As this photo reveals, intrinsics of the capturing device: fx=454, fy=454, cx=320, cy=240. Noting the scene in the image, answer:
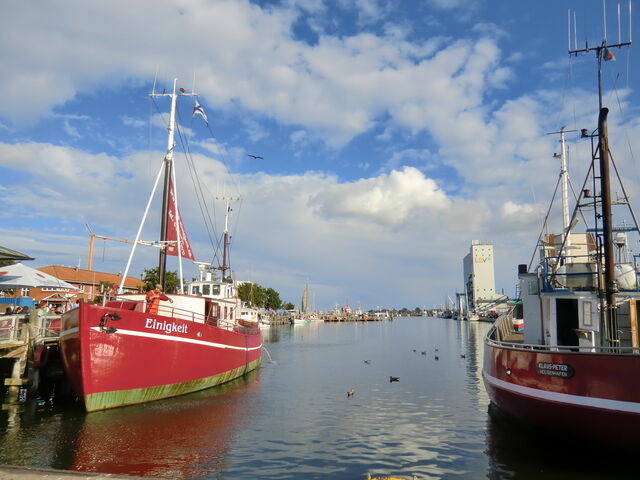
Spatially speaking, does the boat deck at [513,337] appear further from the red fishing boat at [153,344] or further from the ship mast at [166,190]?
the ship mast at [166,190]

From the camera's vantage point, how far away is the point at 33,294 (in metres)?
57.8

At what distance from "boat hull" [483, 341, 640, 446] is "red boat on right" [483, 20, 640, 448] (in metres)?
0.02

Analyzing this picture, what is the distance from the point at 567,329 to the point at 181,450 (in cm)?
1331

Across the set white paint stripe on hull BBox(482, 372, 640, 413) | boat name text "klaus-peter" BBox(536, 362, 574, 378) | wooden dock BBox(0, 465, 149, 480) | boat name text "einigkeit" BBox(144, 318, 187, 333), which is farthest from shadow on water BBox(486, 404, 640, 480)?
boat name text "einigkeit" BBox(144, 318, 187, 333)

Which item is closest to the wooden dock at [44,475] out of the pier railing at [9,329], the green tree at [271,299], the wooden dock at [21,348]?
the wooden dock at [21,348]

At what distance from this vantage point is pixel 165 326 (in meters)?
19.5

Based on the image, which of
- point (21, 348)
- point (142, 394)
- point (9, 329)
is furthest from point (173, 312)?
point (9, 329)

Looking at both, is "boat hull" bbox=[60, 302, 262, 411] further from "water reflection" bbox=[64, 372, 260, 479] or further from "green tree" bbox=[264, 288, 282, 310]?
"green tree" bbox=[264, 288, 282, 310]

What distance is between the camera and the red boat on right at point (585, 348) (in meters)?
11.5

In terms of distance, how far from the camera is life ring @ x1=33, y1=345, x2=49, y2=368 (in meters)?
22.1

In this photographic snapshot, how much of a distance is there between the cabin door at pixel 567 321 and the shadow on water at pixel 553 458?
3.24 m

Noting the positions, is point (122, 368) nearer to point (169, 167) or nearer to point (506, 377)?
point (169, 167)

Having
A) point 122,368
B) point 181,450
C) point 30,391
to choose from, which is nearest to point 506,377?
point 181,450

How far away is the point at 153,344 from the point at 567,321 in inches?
627
